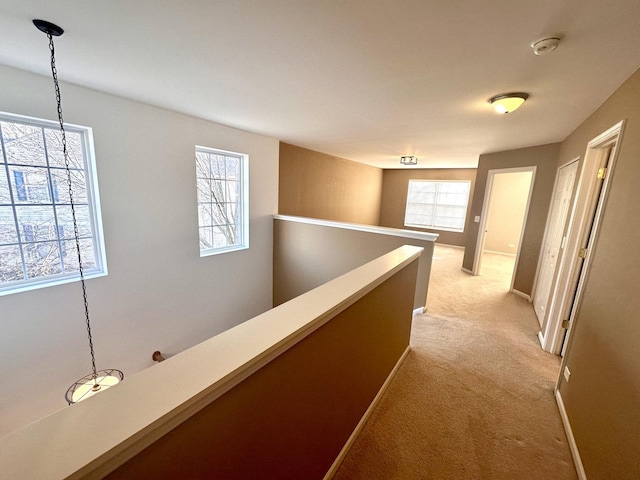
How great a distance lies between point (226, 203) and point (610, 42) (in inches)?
156

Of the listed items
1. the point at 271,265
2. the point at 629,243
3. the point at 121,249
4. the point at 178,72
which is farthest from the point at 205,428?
the point at 271,265

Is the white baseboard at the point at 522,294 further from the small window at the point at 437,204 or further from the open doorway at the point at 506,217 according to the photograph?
the small window at the point at 437,204

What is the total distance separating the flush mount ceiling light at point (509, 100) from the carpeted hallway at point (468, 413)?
217cm

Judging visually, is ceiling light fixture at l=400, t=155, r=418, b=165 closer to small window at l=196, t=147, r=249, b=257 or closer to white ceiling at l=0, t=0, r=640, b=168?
white ceiling at l=0, t=0, r=640, b=168

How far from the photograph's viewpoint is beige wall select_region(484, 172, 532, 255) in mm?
6129

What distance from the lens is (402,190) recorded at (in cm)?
808

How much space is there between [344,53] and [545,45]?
1.05 m

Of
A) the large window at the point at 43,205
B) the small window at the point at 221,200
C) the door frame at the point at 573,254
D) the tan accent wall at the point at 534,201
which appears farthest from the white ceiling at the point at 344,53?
the tan accent wall at the point at 534,201

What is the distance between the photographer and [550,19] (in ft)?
3.84

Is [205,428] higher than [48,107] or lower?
lower

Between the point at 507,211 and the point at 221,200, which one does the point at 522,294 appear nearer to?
the point at 507,211

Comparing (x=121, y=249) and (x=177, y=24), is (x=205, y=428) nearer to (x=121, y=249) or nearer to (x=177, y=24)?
(x=177, y=24)

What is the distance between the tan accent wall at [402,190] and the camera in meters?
7.20

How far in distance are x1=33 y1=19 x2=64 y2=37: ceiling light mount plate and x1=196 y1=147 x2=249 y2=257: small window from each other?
1.92 metres
